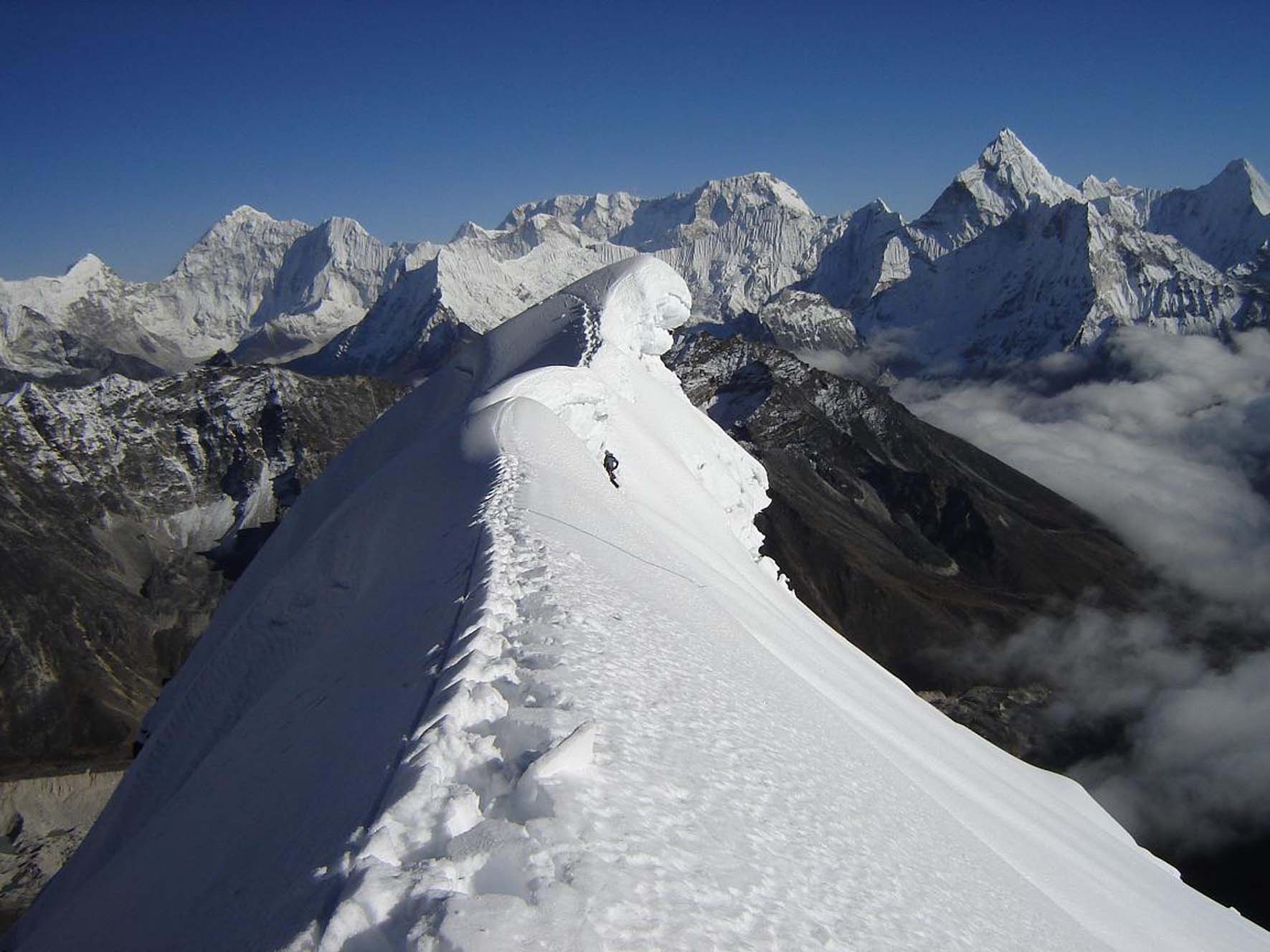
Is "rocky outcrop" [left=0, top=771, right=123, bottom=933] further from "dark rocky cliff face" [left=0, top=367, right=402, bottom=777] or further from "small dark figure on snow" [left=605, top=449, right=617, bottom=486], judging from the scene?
"small dark figure on snow" [left=605, top=449, right=617, bottom=486]

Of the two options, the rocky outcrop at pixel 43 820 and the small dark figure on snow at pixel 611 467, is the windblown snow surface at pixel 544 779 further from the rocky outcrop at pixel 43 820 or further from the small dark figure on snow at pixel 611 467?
the rocky outcrop at pixel 43 820

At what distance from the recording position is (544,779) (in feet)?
24.3

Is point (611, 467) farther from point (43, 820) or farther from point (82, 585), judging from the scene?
point (82, 585)

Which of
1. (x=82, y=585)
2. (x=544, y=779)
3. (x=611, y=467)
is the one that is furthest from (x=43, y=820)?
(x=544, y=779)

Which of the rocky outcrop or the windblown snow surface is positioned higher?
the windblown snow surface

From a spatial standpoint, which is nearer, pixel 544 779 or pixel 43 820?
pixel 544 779

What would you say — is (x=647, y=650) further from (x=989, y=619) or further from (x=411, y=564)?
(x=989, y=619)

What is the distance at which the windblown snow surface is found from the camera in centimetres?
654

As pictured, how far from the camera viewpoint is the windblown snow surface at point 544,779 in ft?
21.5

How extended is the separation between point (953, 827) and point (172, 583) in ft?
620

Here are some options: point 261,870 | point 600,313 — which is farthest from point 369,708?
point 600,313

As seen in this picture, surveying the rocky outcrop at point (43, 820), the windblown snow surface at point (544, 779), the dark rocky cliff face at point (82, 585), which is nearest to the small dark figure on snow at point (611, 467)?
the windblown snow surface at point (544, 779)

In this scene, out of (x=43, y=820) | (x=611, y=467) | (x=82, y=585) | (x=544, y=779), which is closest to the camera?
(x=544, y=779)

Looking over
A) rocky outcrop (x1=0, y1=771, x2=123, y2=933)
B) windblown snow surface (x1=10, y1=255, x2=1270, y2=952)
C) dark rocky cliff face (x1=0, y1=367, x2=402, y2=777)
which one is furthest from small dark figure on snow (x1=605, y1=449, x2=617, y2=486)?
dark rocky cliff face (x1=0, y1=367, x2=402, y2=777)
